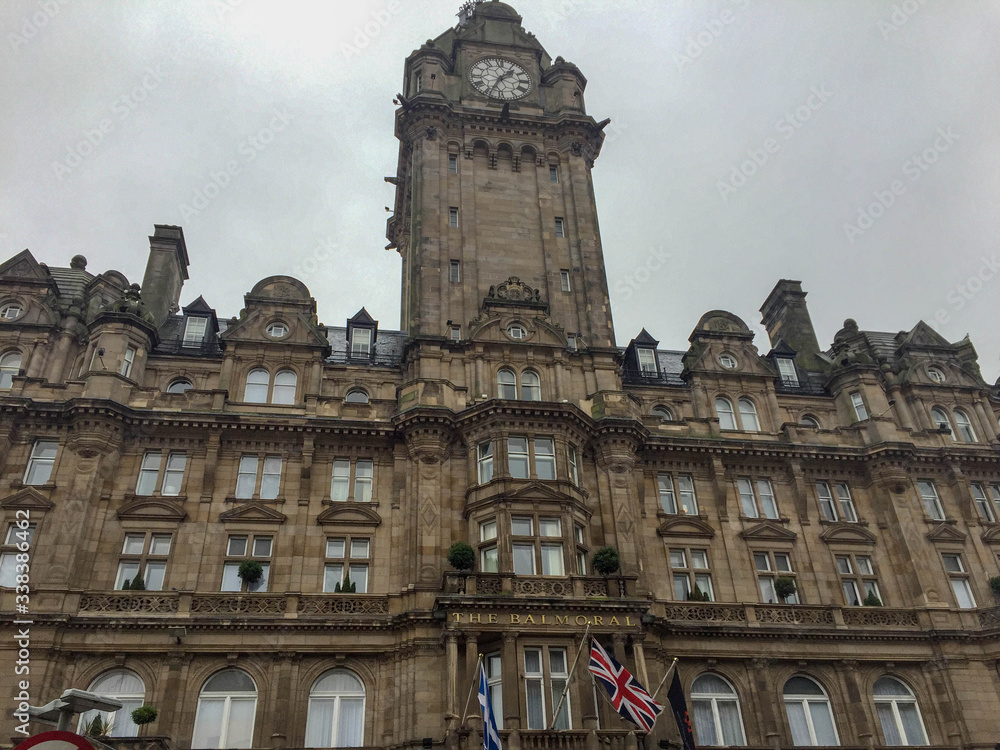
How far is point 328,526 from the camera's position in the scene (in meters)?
34.3

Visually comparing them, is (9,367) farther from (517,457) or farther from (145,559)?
(517,457)

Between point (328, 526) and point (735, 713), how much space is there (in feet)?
59.0

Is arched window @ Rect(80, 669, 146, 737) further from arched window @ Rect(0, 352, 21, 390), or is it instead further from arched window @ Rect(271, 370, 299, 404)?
arched window @ Rect(0, 352, 21, 390)

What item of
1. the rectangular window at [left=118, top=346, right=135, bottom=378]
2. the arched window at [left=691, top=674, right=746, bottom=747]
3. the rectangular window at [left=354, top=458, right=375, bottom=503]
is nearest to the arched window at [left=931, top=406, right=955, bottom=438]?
the arched window at [left=691, top=674, right=746, bottom=747]

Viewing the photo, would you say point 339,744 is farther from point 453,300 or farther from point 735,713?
point 453,300

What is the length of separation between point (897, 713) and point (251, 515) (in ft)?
90.6

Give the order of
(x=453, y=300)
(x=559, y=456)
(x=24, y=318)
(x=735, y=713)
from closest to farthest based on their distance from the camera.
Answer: (x=735, y=713) < (x=559, y=456) < (x=24, y=318) < (x=453, y=300)

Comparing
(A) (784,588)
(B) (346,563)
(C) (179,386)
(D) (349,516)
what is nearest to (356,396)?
(D) (349,516)

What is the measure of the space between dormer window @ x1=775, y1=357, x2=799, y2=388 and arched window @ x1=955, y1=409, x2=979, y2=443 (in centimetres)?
831

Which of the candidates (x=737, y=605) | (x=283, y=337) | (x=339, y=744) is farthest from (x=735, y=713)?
(x=283, y=337)

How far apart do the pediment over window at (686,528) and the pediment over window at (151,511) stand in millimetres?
20406

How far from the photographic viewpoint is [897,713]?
1323 inches

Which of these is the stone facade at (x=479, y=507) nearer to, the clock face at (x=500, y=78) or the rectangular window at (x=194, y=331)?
the rectangular window at (x=194, y=331)

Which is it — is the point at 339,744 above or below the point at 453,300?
below
